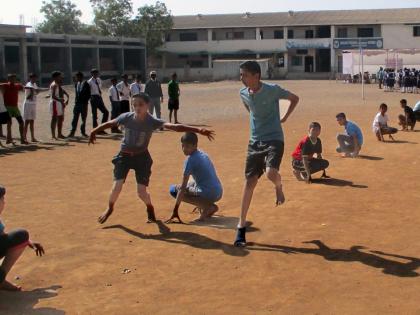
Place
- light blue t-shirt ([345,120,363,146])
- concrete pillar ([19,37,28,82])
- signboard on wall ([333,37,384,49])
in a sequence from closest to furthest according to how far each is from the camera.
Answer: light blue t-shirt ([345,120,363,146]) → concrete pillar ([19,37,28,82]) → signboard on wall ([333,37,384,49])

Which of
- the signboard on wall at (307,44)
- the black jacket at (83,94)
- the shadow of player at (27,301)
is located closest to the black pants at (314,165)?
the shadow of player at (27,301)

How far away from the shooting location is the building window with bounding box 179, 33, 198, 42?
255 feet

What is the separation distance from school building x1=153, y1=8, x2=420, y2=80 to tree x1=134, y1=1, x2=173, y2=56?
1.38 m

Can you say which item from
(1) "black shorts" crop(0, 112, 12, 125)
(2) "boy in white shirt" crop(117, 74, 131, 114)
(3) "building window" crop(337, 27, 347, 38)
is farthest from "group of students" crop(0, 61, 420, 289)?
(3) "building window" crop(337, 27, 347, 38)

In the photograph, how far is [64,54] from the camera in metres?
58.2

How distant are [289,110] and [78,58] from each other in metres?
57.3

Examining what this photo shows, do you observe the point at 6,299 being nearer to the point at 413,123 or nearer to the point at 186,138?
the point at 186,138

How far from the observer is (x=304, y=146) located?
399 inches

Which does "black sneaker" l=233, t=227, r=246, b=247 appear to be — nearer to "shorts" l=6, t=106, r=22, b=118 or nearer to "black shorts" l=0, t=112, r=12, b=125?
"black shorts" l=0, t=112, r=12, b=125

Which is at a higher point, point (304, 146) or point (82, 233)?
point (304, 146)

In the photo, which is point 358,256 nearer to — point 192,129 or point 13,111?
point 192,129

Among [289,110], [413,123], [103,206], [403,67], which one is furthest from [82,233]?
[403,67]

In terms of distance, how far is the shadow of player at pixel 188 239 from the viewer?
638 cm

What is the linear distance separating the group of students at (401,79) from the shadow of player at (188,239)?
33.8 meters
